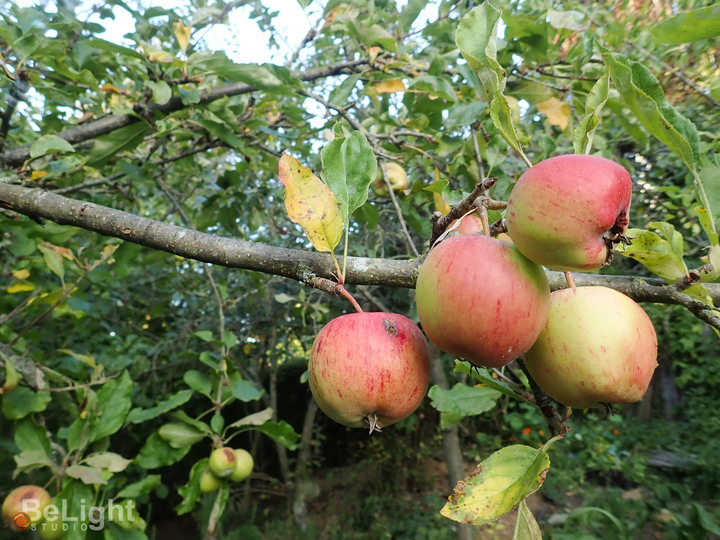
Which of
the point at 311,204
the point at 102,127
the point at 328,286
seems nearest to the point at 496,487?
the point at 328,286

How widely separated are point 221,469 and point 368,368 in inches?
52.9

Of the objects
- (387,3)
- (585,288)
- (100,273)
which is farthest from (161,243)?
(387,3)

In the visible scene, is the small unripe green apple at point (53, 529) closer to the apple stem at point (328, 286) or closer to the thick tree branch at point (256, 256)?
the thick tree branch at point (256, 256)

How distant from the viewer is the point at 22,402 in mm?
1561

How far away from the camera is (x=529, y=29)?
4.63 ft

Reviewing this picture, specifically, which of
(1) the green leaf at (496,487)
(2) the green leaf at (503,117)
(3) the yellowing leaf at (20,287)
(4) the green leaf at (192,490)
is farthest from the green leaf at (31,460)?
(2) the green leaf at (503,117)

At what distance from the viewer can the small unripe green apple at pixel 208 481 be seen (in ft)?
5.69

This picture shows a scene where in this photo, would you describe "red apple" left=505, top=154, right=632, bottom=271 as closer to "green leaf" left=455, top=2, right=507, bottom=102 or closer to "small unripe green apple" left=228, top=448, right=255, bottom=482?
"green leaf" left=455, top=2, right=507, bottom=102

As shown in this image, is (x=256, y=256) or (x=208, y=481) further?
(x=208, y=481)

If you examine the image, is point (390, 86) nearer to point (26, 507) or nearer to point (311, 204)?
point (311, 204)

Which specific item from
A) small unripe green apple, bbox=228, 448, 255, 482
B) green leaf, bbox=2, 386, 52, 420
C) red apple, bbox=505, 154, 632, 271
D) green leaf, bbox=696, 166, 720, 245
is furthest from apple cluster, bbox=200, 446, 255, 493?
green leaf, bbox=696, 166, 720, 245

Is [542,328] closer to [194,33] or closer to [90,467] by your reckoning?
[90,467]

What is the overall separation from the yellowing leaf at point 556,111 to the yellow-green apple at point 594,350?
3.45 feet

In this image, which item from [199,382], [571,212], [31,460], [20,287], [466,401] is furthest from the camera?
[20,287]
